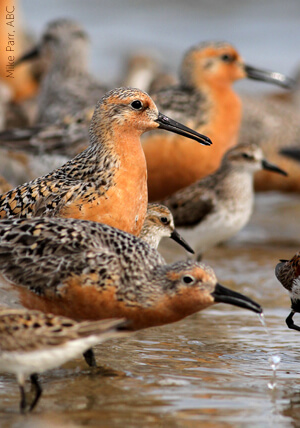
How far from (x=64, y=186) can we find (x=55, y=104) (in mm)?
6369

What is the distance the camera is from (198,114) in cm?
1080

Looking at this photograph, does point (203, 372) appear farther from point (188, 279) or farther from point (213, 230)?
point (213, 230)

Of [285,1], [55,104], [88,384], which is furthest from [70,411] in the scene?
[285,1]

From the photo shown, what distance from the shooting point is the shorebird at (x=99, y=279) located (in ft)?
18.6

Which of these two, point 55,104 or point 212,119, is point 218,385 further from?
point 55,104

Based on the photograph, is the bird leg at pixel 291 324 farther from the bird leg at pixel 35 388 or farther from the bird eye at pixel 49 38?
the bird eye at pixel 49 38

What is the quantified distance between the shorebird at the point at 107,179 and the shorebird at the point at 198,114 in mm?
3199

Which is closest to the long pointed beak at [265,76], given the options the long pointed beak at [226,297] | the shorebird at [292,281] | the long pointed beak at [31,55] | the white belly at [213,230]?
the white belly at [213,230]

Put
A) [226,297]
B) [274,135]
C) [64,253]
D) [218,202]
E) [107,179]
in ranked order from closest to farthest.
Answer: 1. [226,297]
2. [64,253]
3. [107,179]
4. [218,202]
5. [274,135]

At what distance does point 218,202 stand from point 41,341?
501 cm

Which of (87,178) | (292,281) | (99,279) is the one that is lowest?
(292,281)

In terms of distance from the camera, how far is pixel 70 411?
5207mm

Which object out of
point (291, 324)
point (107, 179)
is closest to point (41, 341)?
point (107, 179)

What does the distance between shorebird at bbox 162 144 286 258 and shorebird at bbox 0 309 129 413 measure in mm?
4572
